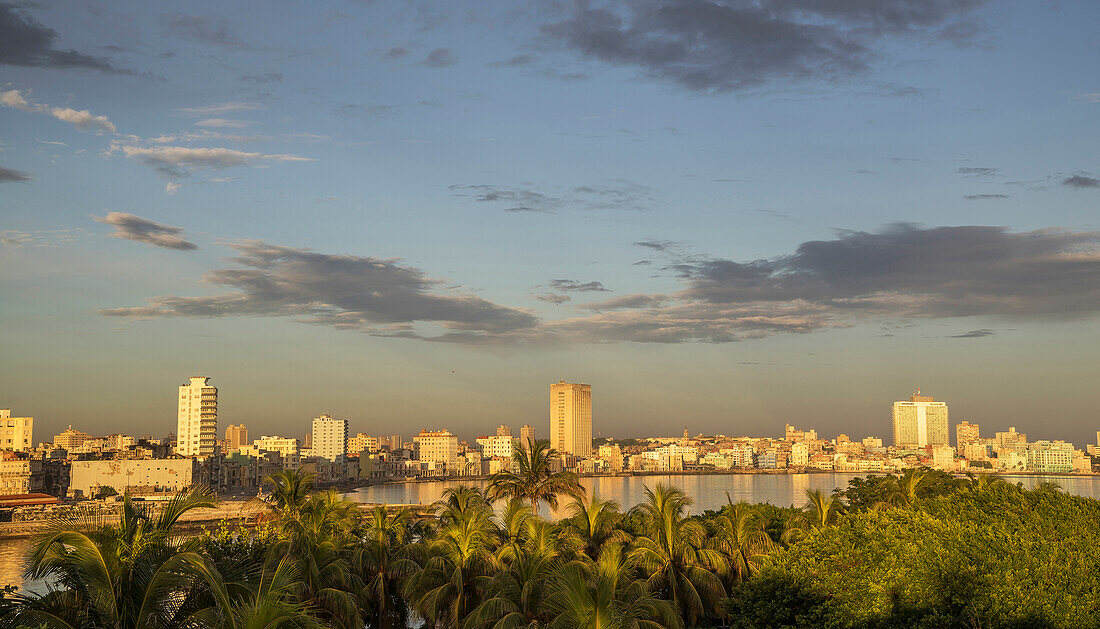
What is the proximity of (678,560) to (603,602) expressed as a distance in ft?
60.6

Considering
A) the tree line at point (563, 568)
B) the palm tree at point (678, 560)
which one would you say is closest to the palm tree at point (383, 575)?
the tree line at point (563, 568)

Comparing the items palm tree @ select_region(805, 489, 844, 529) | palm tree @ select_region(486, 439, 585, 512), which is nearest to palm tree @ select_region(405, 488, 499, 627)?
palm tree @ select_region(486, 439, 585, 512)

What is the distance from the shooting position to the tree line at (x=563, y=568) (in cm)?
1309

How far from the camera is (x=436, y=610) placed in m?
26.0

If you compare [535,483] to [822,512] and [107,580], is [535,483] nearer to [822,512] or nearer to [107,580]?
[822,512]

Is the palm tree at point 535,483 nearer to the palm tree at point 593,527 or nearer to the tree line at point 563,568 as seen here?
the tree line at point 563,568

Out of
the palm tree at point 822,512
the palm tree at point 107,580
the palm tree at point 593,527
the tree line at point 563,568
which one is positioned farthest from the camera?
the palm tree at point 822,512

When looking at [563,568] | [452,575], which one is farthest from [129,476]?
[563,568]

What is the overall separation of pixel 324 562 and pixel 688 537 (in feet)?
48.2

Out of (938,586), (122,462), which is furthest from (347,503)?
(122,462)

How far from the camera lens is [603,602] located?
1501 cm

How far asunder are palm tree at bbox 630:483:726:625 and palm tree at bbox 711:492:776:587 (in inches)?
75.8

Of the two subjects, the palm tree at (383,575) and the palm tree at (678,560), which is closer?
the palm tree at (383,575)

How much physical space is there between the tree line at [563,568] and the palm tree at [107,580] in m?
0.03
